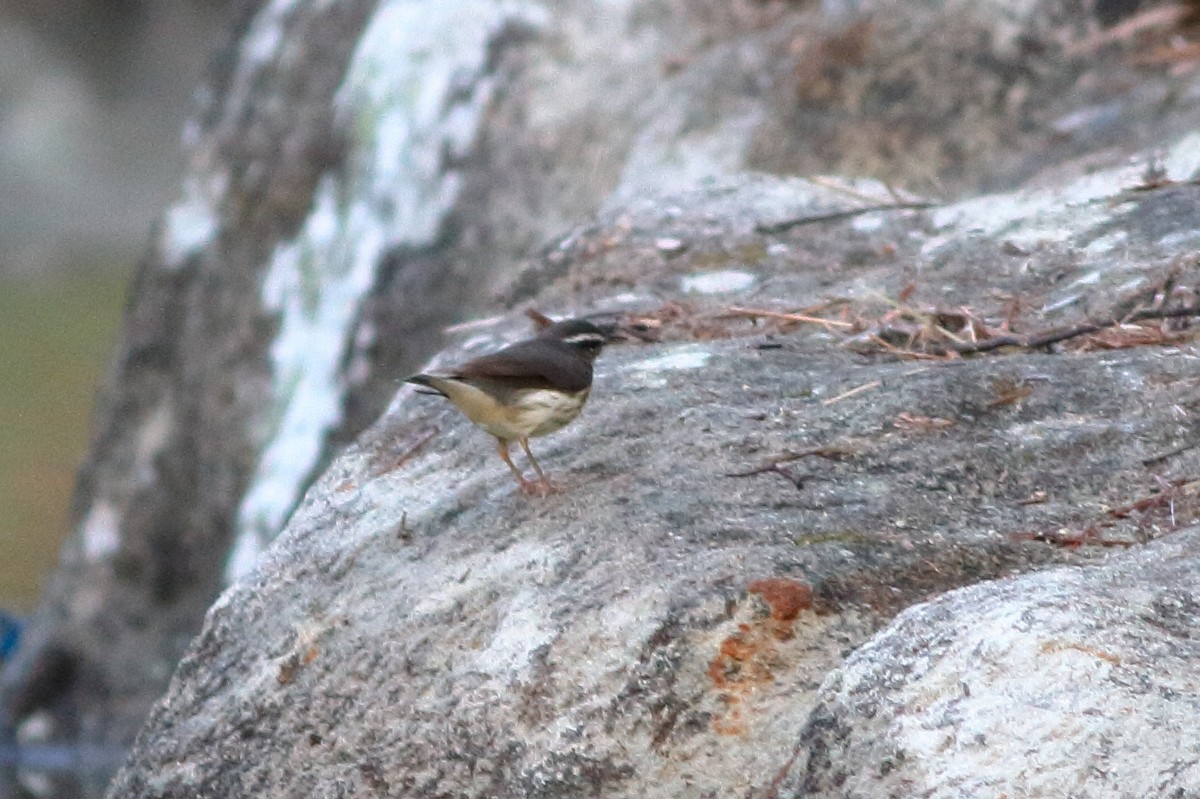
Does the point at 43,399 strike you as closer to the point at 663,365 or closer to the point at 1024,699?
the point at 663,365

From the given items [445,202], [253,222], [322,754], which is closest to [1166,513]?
[322,754]

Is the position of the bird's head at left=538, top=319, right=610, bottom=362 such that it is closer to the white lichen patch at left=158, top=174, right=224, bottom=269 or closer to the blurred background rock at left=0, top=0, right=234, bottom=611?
the white lichen patch at left=158, top=174, right=224, bottom=269

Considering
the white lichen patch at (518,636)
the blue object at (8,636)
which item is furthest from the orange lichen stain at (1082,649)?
the blue object at (8,636)

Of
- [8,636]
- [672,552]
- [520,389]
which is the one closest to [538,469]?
[520,389]

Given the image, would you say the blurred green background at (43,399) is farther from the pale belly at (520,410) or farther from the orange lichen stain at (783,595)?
the orange lichen stain at (783,595)

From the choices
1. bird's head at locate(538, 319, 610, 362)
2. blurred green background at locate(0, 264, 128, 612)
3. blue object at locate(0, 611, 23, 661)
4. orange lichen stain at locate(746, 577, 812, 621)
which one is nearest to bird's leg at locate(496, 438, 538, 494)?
bird's head at locate(538, 319, 610, 362)
